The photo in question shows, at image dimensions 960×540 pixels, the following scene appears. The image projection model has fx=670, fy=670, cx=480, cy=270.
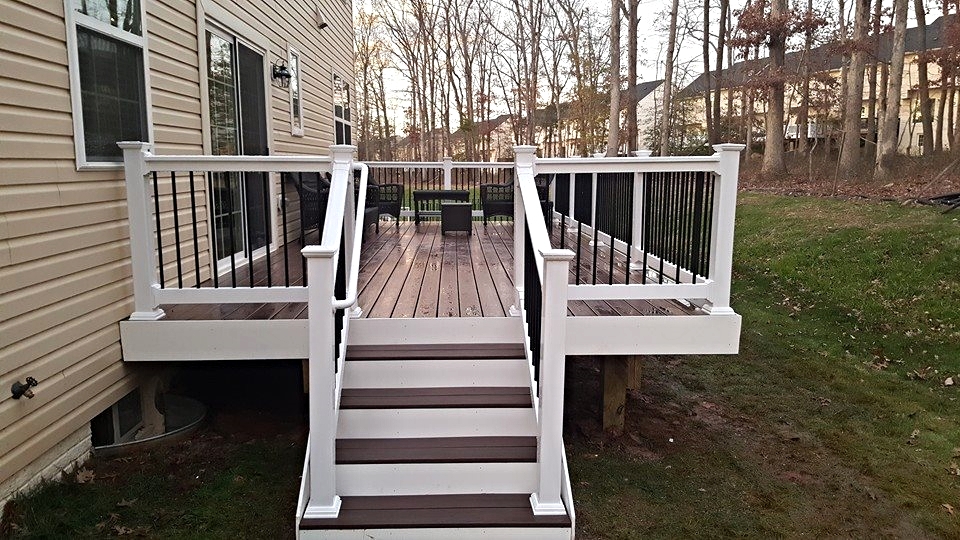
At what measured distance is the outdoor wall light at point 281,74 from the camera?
656 centimetres

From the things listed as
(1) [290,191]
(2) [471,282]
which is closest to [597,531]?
(2) [471,282]

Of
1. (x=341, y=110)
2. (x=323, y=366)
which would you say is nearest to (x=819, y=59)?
(x=341, y=110)

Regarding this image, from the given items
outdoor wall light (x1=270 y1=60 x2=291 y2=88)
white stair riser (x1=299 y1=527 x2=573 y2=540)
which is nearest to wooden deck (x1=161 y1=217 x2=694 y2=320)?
white stair riser (x1=299 y1=527 x2=573 y2=540)

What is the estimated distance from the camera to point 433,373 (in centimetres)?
359

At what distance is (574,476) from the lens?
12.7 ft

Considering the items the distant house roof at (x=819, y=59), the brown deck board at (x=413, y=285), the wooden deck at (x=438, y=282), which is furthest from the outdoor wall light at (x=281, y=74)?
the distant house roof at (x=819, y=59)

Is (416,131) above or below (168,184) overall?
above

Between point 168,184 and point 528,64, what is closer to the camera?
point 168,184

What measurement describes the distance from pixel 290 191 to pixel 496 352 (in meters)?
4.37

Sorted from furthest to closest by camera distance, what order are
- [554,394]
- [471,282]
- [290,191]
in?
[290,191] → [471,282] → [554,394]

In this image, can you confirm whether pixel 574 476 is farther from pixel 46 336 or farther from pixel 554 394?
pixel 46 336

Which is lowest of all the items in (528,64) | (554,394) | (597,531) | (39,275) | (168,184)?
(597,531)

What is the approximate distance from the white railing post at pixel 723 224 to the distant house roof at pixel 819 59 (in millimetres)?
12767

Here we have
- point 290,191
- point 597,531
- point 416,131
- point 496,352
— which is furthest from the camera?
point 416,131
